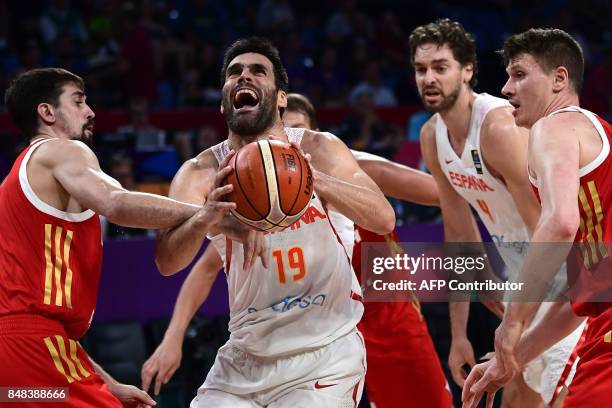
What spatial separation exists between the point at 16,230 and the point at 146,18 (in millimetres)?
8026

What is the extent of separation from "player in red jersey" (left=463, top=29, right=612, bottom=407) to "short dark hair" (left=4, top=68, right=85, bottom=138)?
6.67 ft

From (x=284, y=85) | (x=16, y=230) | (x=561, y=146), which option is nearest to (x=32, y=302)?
(x=16, y=230)

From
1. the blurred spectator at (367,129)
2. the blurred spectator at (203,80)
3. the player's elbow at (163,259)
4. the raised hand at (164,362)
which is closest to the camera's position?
the player's elbow at (163,259)

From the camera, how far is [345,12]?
495 inches

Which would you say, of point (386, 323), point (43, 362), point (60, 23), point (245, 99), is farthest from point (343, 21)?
point (43, 362)

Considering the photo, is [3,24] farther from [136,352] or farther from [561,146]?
[561,146]

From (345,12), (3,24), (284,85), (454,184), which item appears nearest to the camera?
(284,85)

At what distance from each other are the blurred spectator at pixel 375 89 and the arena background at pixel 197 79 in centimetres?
2

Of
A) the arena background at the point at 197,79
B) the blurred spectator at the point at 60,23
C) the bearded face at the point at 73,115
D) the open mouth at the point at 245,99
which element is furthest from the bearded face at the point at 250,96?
the blurred spectator at the point at 60,23

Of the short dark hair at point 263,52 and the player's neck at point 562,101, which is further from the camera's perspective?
the short dark hair at point 263,52

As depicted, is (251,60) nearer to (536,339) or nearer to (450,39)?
(450,39)

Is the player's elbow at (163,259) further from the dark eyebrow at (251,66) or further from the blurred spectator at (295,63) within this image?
the blurred spectator at (295,63)

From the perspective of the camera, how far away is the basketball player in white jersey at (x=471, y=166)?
5219 mm

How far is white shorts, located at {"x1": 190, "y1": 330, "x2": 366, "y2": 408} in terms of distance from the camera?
407cm
